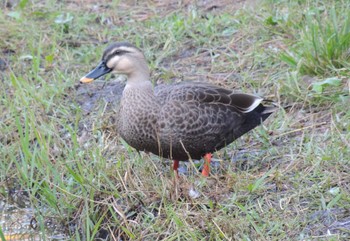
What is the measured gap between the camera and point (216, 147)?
19.0ft

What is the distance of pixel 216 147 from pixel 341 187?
96cm

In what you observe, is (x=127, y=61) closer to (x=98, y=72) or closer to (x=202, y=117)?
Answer: (x=98, y=72)

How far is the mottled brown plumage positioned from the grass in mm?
196

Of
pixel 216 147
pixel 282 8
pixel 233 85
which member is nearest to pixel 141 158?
pixel 216 147

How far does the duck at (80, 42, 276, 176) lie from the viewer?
555 cm

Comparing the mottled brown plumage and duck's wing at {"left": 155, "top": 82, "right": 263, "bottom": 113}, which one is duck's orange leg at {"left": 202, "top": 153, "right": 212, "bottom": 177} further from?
duck's wing at {"left": 155, "top": 82, "right": 263, "bottom": 113}

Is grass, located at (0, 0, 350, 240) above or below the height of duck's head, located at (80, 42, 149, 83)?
below

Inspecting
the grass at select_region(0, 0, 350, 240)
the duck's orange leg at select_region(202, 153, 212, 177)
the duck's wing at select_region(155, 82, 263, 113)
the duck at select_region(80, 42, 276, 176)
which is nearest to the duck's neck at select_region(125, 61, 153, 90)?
the duck at select_region(80, 42, 276, 176)

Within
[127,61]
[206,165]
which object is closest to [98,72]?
[127,61]

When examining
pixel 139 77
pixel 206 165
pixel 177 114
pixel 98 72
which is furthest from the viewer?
pixel 98 72

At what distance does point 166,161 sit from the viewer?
609 cm

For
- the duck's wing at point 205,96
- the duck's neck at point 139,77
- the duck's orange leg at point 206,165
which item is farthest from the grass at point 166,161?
the duck's neck at point 139,77

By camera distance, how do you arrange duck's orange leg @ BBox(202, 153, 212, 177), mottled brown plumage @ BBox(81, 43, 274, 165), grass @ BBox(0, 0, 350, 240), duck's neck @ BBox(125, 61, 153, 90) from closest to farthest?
grass @ BBox(0, 0, 350, 240) < mottled brown plumage @ BBox(81, 43, 274, 165) < duck's orange leg @ BBox(202, 153, 212, 177) < duck's neck @ BBox(125, 61, 153, 90)

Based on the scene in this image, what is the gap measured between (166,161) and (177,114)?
0.61 metres
